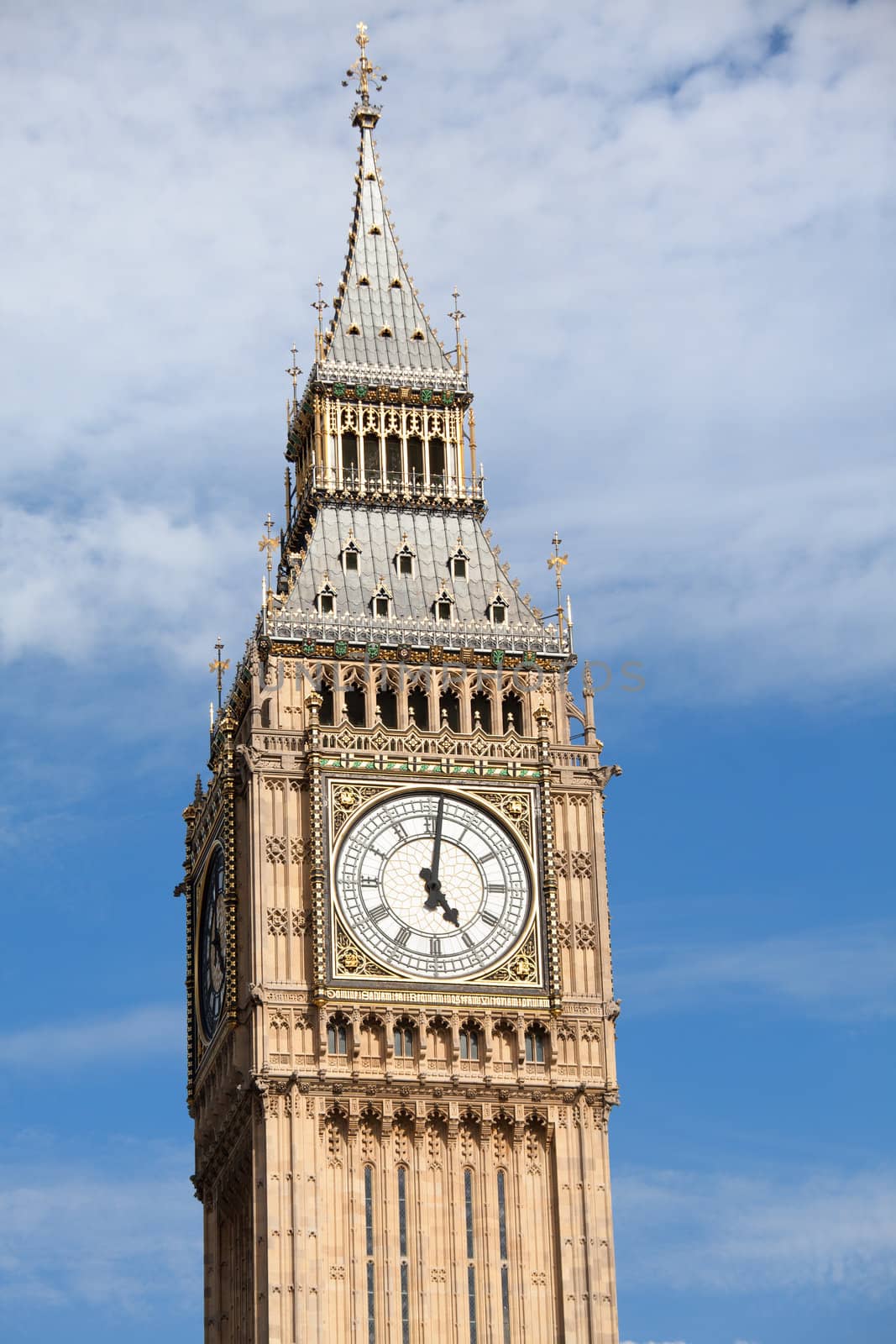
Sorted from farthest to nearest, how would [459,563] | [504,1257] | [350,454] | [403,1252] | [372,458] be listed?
[372,458], [350,454], [459,563], [504,1257], [403,1252]

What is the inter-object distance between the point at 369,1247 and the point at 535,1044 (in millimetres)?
5810

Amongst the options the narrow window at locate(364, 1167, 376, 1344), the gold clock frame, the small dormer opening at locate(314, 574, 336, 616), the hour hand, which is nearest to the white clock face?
the hour hand

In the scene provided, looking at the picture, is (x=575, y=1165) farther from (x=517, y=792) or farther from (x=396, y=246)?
(x=396, y=246)

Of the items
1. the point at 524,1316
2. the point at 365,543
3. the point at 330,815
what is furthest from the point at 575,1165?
the point at 365,543

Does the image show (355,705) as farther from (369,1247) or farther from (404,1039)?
(369,1247)

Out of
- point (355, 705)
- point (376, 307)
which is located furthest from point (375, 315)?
point (355, 705)

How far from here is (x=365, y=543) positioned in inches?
3533

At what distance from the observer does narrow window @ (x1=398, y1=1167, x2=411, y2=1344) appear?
80500mm

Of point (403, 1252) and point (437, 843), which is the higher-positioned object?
point (437, 843)

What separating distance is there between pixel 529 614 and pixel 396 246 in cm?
1140

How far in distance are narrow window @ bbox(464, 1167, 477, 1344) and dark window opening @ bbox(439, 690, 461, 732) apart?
10.2 meters

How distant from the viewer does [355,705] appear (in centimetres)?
8688

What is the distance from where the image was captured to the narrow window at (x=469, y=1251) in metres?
81.1

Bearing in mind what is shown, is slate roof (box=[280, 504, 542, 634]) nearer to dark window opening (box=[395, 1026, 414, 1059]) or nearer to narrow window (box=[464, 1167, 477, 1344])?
dark window opening (box=[395, 1026, 414, 1059])
